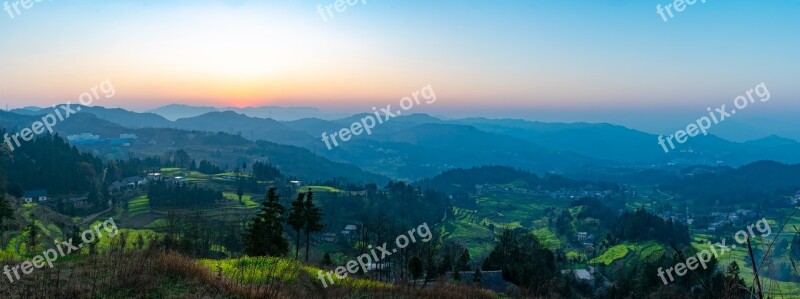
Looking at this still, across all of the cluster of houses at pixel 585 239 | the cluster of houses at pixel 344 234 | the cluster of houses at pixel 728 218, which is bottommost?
the cluster of houses at pixel 728 218

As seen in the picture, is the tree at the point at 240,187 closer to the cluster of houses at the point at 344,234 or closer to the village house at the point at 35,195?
the cluster of houses at the point at 344,234

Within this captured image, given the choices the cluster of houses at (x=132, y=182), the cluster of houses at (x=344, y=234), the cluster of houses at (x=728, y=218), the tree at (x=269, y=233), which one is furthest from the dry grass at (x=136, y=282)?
the cluster of houses at (x=728, y=218)

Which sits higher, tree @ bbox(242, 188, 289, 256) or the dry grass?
the dry grass

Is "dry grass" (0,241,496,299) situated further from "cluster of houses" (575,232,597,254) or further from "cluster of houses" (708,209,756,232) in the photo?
"cluster of houses" (708,209,756,232)

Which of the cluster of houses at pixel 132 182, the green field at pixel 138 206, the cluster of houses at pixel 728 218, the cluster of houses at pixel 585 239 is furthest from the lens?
the cluster of houses at pixel 728 218

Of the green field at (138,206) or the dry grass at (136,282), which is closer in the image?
the dry grass at (136,282)

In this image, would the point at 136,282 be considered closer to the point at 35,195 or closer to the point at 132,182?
the point at 35,195

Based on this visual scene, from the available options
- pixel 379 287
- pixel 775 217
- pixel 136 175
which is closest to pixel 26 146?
pixel 136 175

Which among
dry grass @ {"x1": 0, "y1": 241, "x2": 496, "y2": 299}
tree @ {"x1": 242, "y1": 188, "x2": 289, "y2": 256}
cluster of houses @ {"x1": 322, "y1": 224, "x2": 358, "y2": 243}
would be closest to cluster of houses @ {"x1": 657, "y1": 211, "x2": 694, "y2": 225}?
cluster of houses @ {"x1": 322, "y1": 224, "x2": 358, "y2": 243}

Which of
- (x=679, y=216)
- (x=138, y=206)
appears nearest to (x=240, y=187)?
(x=138, y=206)

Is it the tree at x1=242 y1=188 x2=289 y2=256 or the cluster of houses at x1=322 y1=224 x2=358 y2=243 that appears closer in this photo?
the tree at x1=242 y1=188 x2=289 y2=256

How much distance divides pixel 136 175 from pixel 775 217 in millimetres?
194324

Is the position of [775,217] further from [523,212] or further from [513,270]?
[513,270]

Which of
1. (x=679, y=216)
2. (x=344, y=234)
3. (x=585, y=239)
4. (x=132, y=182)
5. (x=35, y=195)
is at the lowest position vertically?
(x=679, y=216)
